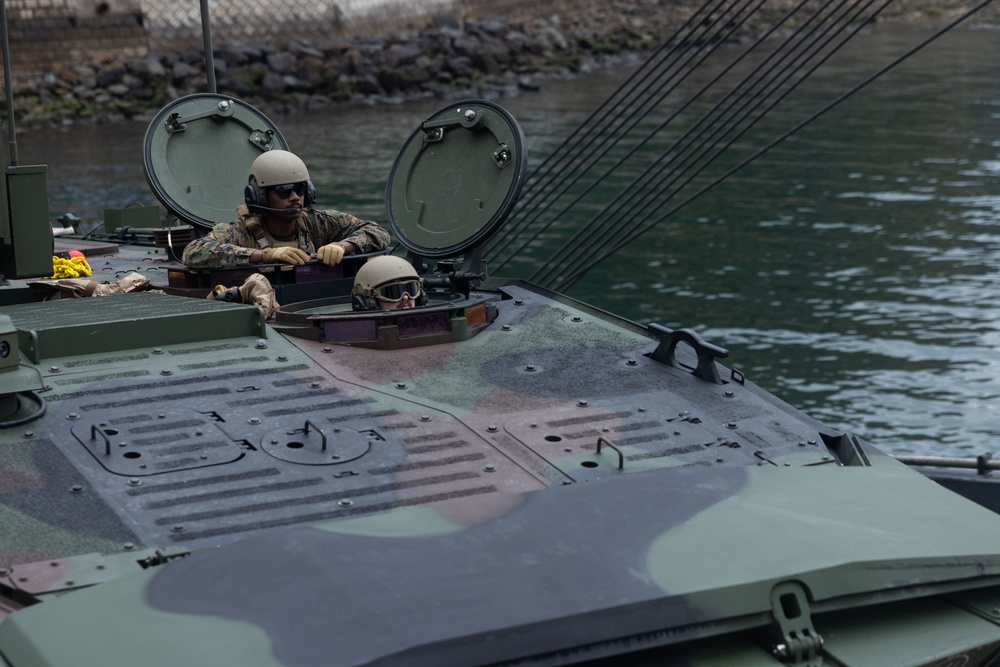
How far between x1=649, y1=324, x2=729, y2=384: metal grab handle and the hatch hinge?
237 cm

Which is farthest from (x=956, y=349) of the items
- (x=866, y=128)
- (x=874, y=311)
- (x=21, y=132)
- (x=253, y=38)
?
(x=253, y=38)

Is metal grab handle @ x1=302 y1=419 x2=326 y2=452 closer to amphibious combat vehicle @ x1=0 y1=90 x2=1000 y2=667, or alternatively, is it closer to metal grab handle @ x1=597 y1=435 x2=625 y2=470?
amphibious combat vehicle @ x1=0 y1=90 x2=1000 y2=667

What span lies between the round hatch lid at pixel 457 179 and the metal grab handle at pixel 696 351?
1.57m

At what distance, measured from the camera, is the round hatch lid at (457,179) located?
8.79 meters

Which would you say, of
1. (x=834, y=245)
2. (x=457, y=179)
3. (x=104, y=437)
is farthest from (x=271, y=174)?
(x=834, y=245)

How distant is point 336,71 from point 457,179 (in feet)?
106

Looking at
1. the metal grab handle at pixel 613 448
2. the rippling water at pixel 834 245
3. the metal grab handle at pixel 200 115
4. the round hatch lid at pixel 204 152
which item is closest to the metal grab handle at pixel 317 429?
the metal grab handle at pixel 613 448

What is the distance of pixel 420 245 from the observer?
9125mm

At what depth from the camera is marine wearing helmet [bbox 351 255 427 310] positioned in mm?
7926

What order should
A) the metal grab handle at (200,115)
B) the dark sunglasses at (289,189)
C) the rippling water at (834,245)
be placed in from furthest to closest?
the rippling water at (834,245), the metal grab handle at (200,115), the dark sunglasses at (289,189)

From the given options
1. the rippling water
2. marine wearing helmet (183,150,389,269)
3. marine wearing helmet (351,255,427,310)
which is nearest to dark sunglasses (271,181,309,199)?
marine wearing helmet (183,150,389,269)

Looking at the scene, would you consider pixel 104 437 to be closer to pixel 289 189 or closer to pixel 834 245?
pixel 289 189

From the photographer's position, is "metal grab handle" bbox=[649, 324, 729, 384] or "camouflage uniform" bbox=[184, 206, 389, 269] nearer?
"metal grab handle" bbox=[649, 324, 729, 384]

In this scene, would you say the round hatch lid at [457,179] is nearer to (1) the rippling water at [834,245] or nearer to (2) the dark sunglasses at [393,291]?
(2) the dark sunglasses at [393,291]
